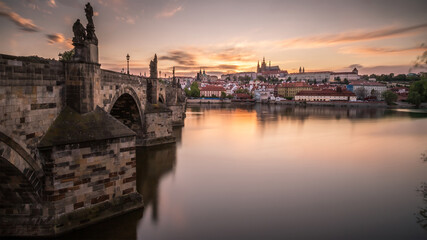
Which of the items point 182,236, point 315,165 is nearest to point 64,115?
point 182,236

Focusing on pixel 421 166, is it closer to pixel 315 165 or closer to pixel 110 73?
pixel 315 165

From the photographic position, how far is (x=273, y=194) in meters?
11.9

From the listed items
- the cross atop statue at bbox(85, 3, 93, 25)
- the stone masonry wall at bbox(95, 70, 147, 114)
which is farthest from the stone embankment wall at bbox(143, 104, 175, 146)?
the cross atop statue at bbox(85, 3, 93, 25)

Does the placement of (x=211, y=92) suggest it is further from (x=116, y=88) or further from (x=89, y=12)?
(x=89, y=12)

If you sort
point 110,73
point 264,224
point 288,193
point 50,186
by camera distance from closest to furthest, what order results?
point 50,186 → point 264,224 → point 288,193 → point 110,73

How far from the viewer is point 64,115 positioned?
8281mm

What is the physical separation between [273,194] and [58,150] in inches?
331

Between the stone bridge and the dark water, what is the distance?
840mm

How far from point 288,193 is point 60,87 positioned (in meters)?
9.63

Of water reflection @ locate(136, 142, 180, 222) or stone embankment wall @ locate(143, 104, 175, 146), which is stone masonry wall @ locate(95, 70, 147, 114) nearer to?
stone embankment wall @ locate(143, 104, 175, 146)

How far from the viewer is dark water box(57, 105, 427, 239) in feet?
28.3

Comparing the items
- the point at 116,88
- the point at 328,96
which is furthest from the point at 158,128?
the point at 328,96

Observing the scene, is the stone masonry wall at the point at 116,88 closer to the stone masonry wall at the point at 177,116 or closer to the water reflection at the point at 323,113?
the stone masonry wall at the point at 177,116

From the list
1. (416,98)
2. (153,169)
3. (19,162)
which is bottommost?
(153,169)
